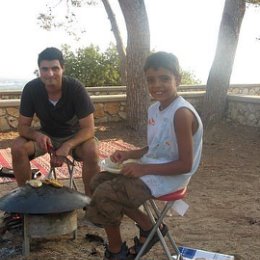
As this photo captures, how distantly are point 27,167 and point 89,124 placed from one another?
673mm

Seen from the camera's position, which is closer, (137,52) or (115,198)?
(115,198)

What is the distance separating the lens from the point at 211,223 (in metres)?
4.27

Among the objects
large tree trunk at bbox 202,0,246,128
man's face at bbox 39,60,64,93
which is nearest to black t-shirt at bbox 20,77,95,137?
man's face at bbox 39,60,64,93

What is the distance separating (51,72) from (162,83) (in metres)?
1.45

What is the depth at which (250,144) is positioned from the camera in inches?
315

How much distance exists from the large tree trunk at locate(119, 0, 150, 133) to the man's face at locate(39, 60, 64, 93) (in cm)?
458

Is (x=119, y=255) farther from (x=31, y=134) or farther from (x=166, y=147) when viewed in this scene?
(x=31, y=134)

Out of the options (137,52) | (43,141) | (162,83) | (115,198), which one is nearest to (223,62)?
(137,52)

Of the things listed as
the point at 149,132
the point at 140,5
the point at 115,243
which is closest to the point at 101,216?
the point at 115,243

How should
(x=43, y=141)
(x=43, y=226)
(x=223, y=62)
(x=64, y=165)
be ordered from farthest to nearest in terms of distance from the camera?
(x=223, y=62), (x=64, y=165), (x=43, y=141), (x=43, y=226)

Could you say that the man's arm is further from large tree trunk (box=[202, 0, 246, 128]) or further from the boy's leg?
large tree trunk (box=[202, 0, 246, 128])

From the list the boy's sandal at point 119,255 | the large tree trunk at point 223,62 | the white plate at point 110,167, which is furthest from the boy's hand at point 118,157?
the large tree trunk at point 223,62

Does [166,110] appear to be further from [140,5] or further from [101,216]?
[140,5]

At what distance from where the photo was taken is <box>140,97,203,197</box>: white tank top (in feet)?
9.45
